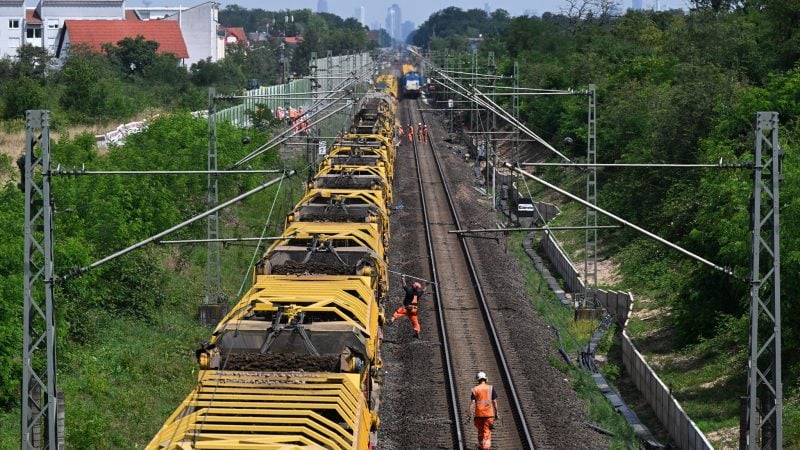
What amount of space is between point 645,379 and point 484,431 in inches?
251

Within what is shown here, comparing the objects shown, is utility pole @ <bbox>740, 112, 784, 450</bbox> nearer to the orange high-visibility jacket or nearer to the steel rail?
the orange high-visibility jacket

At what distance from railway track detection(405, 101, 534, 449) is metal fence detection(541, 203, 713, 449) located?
8.45 ft

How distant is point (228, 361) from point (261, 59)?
10383 cm

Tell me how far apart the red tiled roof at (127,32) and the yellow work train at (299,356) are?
74.4 m

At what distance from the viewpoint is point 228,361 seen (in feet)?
46.4

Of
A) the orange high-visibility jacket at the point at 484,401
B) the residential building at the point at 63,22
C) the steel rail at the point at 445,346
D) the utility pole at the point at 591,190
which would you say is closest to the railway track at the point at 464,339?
the steel rail at the point at 445,346

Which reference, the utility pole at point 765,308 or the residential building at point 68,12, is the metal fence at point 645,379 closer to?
the utility pole at point 765,308

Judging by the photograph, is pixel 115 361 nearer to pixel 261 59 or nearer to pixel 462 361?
pixel 462 361

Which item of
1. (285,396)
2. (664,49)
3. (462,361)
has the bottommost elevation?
(462,361)

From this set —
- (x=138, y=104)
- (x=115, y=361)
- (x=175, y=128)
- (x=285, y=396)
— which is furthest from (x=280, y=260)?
(x=138, y=104)

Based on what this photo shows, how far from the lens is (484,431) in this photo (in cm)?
1864

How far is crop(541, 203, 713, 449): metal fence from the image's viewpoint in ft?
64.5

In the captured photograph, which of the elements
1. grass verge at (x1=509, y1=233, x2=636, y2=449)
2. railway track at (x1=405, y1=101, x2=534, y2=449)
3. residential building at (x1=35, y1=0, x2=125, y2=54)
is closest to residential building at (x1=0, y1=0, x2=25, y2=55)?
residential building at (x1=35, y1=0, x2=125, y2=54)

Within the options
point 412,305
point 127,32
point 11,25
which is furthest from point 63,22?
point 412,305
